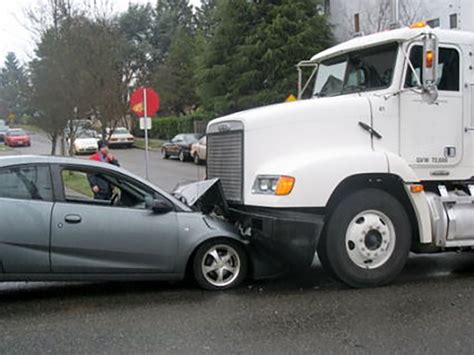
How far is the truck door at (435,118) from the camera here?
710 cm

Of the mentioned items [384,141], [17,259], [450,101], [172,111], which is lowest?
[17,259]

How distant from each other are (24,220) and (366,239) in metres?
3.65

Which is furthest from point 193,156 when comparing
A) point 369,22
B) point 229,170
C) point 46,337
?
point 46,337

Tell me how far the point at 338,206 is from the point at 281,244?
79 centimetres

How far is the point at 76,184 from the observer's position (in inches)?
326

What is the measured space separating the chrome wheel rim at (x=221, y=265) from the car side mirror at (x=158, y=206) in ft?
2.15

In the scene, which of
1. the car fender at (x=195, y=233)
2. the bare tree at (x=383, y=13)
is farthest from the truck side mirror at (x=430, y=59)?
the bare tree at (x=383, y=13)

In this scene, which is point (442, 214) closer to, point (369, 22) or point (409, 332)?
point (409, 332)

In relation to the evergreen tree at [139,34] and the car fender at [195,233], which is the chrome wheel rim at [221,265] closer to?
the car fender at [195,233]

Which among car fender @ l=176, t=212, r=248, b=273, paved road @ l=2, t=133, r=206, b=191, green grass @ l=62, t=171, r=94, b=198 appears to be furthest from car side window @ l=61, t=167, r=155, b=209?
paved road @ l=2, t=133, r=206, b=191

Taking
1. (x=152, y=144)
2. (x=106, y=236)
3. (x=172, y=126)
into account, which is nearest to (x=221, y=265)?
(x=106, y=236)

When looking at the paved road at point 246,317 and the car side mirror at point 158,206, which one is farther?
the car side mirror at point 158,206

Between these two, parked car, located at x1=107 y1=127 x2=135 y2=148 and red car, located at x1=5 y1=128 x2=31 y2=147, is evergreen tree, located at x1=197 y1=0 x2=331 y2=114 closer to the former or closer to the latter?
parked car, located at x1=107 y1=127 x2=135 y2=148

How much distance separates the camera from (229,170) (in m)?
7.14
